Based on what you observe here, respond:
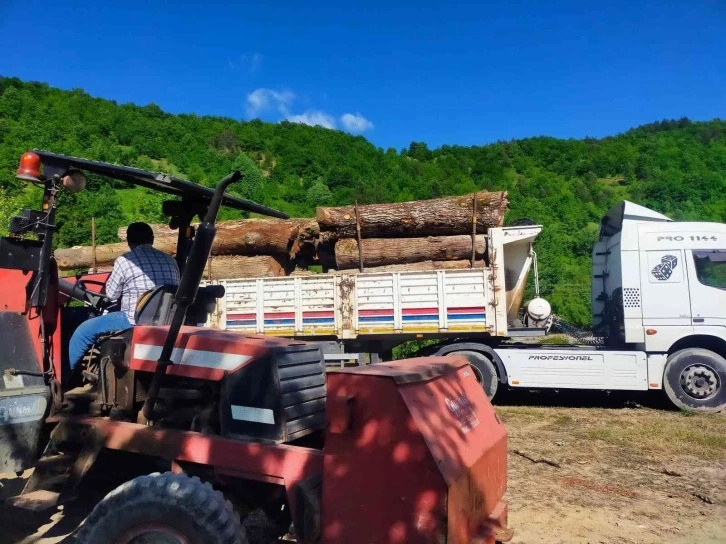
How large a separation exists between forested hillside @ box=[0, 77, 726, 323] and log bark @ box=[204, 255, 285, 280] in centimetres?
2155

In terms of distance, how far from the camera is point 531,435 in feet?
26.5

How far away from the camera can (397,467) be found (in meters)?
2.76

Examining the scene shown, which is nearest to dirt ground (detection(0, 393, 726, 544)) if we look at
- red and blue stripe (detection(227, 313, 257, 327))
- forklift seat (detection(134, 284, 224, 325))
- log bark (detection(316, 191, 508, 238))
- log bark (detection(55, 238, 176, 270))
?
forklift seat (detection(134, 284, 224, 325))

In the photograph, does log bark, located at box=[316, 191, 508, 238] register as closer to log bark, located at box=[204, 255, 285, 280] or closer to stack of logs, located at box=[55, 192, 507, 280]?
stack of logs, located at box=[55, 192, 507, 280]

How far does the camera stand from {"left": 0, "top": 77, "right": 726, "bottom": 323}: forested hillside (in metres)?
46.1

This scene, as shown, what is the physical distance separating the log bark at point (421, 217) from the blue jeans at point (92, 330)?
7961mm

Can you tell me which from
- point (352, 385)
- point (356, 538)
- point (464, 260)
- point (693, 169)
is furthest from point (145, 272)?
point (693, 169)

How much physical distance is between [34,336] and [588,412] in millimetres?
8607

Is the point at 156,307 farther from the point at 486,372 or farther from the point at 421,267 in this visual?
the point at 421,267

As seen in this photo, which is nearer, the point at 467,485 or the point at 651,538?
the point at 467,485

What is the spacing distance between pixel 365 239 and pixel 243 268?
2.55 m

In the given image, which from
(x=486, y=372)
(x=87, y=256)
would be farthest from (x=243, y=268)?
(x=486, y=372)

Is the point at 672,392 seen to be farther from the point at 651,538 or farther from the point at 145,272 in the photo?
the point at 145,272

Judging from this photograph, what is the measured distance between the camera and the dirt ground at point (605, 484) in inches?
179
